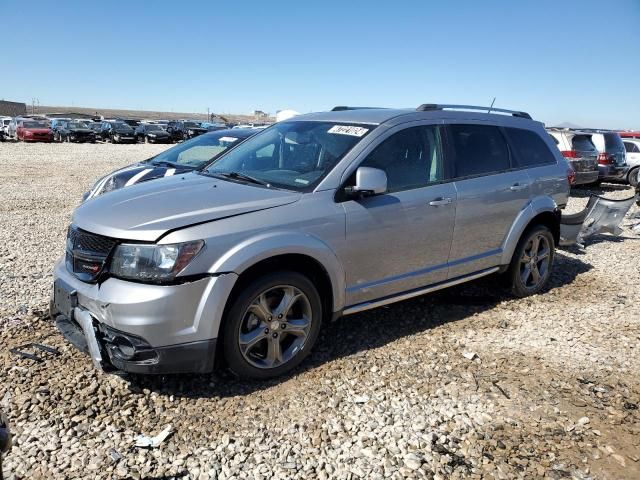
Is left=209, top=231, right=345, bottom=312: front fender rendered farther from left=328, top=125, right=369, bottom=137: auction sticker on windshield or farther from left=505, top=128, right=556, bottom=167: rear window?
left=505, top=128, right=556, bottom=167: rear window

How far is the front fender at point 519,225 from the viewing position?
16.9ft

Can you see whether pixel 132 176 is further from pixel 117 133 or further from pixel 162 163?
pixel 117 133

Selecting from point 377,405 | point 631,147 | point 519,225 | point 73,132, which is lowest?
point 377,405

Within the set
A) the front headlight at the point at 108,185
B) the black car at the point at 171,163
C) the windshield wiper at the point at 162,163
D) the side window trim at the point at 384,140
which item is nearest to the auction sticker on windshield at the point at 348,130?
the side window trim at the point at 384,140

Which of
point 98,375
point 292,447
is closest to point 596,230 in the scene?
point 292,447

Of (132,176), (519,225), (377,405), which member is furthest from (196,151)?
(377,405)

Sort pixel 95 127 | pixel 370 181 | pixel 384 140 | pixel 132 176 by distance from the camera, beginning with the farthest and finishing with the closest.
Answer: pixel 95 127 → pixel 132 176 → pixel 384 140 → pixel 370 181

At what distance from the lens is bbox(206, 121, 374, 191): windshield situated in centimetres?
402

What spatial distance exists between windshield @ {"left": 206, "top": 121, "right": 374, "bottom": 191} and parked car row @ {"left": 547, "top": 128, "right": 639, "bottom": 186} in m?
9.95

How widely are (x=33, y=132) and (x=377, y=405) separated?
38845mm

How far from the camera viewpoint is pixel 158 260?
10.4ft

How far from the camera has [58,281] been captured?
3.67 metres

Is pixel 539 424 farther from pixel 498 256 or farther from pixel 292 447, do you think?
pixel 498 256

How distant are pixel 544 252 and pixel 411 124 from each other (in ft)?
7.82
